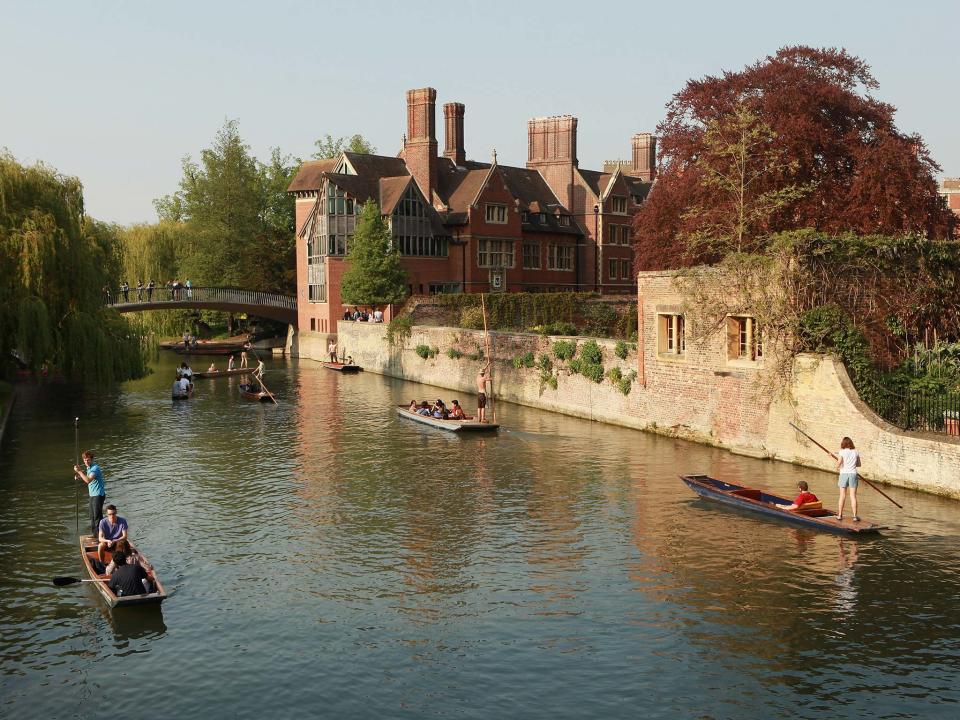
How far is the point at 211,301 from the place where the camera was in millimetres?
72125

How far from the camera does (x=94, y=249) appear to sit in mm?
42062

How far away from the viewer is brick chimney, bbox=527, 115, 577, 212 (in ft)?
273

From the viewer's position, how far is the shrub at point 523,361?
4387 cm

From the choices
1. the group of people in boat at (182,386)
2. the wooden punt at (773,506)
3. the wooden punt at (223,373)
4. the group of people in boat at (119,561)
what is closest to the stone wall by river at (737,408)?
the wooden punt at (773,506)

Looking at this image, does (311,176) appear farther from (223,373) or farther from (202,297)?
(223,373)

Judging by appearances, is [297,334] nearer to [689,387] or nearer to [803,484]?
[689,387]

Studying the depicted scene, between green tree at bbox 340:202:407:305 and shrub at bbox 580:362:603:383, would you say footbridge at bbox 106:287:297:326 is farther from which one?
shrub at bbox 580:362:603:383

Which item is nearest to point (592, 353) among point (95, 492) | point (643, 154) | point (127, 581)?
point (95, 492)

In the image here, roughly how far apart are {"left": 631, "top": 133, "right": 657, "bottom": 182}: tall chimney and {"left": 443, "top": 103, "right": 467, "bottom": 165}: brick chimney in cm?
2200

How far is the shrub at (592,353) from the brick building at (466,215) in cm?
3279

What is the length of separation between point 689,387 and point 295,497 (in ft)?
47.1

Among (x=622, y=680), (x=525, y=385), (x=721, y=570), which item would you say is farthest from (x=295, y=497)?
(x=525, y=385)

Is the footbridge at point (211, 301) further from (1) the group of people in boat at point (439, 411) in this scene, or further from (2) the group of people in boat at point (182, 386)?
(1) the group of people in boat at point (439, 411)

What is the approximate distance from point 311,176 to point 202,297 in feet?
41.1
